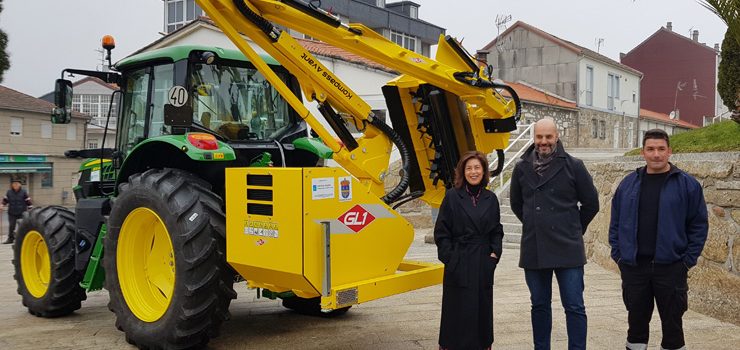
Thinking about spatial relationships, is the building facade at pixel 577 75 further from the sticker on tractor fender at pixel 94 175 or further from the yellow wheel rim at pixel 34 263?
the yellow wheel rim at pixel 34 263

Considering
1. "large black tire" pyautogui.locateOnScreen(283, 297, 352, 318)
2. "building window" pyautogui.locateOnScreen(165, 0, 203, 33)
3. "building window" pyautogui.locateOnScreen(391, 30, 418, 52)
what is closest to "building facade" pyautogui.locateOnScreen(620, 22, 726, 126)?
"building window" pyautogui.locateOnScreen(391, 30, 418, 52)

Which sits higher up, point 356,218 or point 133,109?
point 133,109

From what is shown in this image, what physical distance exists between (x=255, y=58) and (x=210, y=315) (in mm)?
1917

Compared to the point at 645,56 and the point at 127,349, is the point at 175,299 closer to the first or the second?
the point at 127,349

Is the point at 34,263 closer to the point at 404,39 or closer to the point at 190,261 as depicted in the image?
the point at 190,261

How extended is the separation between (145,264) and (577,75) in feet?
87.0

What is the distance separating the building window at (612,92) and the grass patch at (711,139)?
2383 cm

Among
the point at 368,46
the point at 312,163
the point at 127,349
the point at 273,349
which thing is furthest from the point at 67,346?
the point at 368,46

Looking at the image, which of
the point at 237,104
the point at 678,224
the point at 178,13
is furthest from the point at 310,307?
the point at 178,13

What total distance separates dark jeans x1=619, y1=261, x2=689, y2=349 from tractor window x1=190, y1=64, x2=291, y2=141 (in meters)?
3.07

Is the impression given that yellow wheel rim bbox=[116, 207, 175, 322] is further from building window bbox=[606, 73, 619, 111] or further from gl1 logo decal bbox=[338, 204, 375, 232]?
building window bbox=[606, 73, 619, 111]

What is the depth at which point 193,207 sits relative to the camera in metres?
4.46

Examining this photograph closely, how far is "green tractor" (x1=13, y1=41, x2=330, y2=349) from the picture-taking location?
446cm

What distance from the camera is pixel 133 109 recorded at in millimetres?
5832
